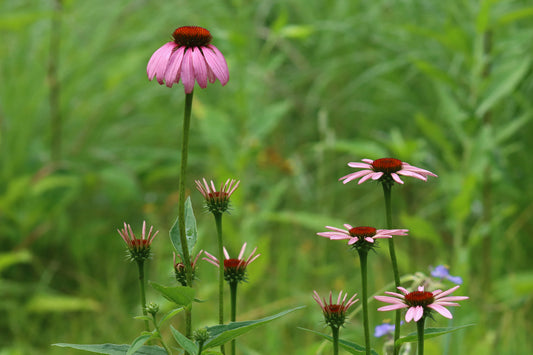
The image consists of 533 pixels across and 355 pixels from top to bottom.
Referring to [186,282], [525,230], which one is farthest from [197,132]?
[186,282]

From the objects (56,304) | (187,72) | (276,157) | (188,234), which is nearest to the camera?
(187,72)

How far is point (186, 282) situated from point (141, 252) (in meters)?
0.05

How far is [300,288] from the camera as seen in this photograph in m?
1.99

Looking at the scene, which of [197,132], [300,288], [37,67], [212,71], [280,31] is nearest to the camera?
[212,71]

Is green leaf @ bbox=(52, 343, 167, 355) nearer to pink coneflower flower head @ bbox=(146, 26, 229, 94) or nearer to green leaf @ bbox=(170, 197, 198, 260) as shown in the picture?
green leaf @ bbox=(170, 197, 198, 260)

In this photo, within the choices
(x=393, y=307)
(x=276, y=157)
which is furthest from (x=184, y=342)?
(x=276, y=157)

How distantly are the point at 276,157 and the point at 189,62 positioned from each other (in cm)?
169

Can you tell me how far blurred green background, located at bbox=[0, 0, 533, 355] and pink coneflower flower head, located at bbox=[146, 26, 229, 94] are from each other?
913 mm

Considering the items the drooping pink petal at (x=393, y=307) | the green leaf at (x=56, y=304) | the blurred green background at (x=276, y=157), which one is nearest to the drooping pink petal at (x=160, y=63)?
the drooping pink petal at (x=393, y=307)

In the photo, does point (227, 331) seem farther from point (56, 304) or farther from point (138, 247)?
point (56, 304)

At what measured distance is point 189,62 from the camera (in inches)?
20.8

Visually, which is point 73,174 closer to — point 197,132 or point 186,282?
point 197,132

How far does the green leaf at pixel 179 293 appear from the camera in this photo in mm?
510

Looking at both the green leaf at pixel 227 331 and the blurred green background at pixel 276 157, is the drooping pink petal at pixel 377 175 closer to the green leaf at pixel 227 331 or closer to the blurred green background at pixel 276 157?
the green leaf at pixel 227 331
